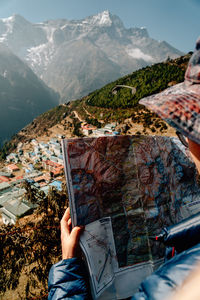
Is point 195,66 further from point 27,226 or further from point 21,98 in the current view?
point 21,98

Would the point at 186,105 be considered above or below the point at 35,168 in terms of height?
below

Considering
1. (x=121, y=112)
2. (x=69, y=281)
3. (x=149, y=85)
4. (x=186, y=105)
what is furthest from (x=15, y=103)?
(x=186, y=105)

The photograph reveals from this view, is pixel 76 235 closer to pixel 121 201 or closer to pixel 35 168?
pixel 121 201

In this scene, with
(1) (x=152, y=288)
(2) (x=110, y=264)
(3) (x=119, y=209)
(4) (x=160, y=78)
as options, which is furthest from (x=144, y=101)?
(4) (x=160, y=78)

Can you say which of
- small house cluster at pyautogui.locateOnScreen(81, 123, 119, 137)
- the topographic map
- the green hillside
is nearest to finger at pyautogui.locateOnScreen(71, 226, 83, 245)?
the topographic map

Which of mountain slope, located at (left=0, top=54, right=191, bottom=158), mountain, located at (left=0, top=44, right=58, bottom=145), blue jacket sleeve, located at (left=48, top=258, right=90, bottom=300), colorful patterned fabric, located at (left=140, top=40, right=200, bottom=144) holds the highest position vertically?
mountain, located at (left=0, top=44, right=58, bottom=145)

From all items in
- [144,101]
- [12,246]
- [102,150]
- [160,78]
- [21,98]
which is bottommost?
[12,246]

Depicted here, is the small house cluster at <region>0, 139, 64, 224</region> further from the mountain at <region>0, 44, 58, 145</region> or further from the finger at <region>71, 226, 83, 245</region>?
the mountain at <region>0, 44, 58, 145</region>
